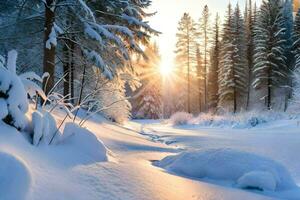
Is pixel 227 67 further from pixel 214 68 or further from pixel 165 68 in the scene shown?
pixel 165 68

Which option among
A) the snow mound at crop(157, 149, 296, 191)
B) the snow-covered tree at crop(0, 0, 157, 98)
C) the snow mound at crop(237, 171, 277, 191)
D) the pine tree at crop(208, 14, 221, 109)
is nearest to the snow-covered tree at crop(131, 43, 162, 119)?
the pine tree at crop(208, 14, 221, 109)

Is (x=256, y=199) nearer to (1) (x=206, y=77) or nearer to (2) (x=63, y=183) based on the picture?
(2) (x=63, y=183)

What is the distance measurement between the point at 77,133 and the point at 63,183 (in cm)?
126

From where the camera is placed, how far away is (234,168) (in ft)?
12.8

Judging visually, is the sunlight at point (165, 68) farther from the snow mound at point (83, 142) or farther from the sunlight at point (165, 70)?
the snow mound at point (83, 142)

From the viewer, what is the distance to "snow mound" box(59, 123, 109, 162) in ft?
10.7

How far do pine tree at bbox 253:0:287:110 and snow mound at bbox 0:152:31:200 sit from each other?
3166cm

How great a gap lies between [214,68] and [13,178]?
133 ft

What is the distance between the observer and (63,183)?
218cm

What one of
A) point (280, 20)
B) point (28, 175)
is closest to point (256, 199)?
point (28, 175)

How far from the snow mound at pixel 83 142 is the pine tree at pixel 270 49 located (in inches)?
1190

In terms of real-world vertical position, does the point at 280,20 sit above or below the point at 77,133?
above

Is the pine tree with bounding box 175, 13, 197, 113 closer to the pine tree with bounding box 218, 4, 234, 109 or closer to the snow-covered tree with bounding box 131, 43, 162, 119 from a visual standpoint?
the snow-covered tree with bounding box 131, 43, 162, 119

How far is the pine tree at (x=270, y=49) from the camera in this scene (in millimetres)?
31766
